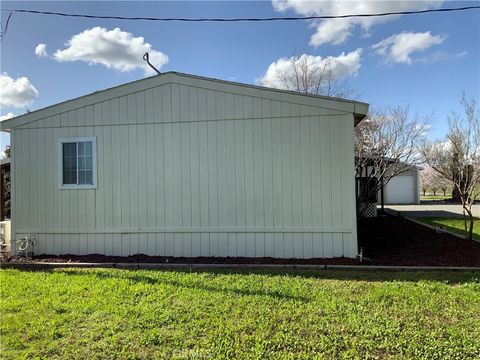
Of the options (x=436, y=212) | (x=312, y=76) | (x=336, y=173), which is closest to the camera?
(x=336, y=173)

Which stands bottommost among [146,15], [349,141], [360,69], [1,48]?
[349,141]

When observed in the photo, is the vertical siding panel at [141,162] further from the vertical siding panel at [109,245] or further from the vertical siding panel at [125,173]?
the vertical siding panel at [109,245]

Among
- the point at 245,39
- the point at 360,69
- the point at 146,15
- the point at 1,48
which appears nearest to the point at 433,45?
the point at 360,69

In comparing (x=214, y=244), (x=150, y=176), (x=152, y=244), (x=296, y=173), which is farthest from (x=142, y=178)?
(x=296, y=173)

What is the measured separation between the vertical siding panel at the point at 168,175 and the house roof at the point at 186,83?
0.92 metres

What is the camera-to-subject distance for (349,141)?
6.26m

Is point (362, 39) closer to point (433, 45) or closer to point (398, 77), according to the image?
point (398, 77)

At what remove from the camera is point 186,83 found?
6703mm

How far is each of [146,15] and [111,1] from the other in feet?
2.51

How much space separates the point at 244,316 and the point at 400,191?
25.8 meters

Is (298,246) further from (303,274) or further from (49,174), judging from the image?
(49,174)

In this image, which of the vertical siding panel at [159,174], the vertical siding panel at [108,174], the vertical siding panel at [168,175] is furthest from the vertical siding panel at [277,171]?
the vertical siding panel at [108,174]

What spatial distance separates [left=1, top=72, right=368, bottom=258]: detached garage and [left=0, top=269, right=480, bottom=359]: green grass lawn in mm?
1380

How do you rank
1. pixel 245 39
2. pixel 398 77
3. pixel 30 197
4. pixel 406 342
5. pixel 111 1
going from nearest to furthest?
pixel 406 342 → pixel 30 197 → pixel 111 1 → pixel 245 39 → pixel 398 77
